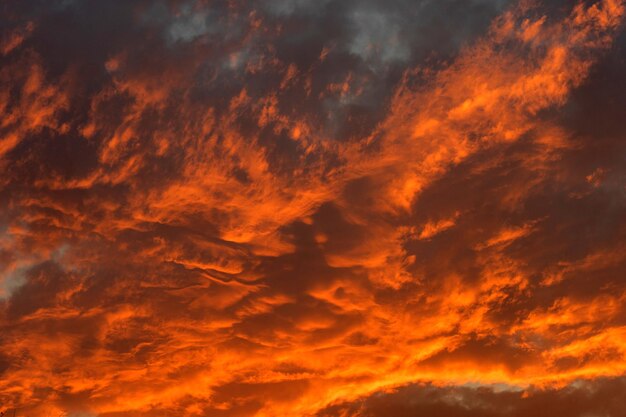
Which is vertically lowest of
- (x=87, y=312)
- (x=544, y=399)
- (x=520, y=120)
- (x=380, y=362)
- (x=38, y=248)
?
(x=544, y=399)

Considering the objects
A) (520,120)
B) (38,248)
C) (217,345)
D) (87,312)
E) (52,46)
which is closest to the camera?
(52,46)

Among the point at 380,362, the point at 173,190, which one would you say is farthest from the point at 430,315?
the point at 173,190

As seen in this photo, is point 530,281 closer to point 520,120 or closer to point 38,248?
point 520,120

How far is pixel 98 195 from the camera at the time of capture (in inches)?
1032

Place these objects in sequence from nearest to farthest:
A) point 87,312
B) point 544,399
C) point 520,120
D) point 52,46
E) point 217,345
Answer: point 52,46 → point 520,120 → point 87,312 → point 217,345 → point 544,399

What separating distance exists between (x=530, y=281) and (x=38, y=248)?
24.2 metres

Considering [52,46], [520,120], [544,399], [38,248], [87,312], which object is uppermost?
[52,46]

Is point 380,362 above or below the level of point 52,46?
below

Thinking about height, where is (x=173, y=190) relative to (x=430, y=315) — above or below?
above

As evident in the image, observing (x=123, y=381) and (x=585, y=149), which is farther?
(x=123, y=381)

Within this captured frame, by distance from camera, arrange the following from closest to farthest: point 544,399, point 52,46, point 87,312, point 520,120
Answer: point 52,46 < point 520,120 < point 87,312 < point 544,399

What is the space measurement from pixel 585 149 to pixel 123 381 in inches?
1076

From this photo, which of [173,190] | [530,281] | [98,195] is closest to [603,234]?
[530,281]

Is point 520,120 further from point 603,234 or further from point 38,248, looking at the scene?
point 38,248
